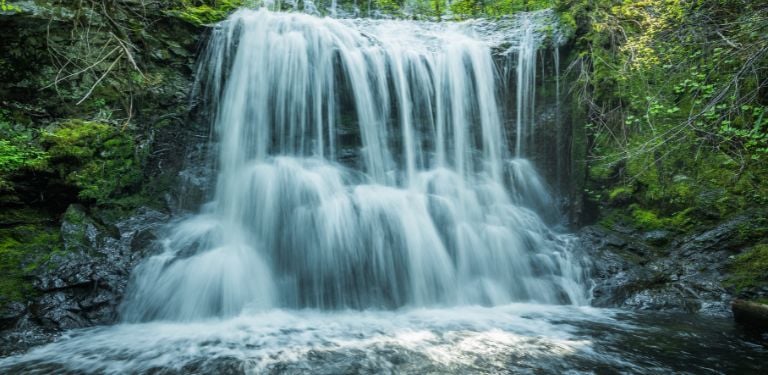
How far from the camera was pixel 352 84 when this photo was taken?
808 cm

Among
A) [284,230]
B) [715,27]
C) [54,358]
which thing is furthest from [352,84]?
[54,358]

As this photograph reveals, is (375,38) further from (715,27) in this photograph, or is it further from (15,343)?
(15,343)

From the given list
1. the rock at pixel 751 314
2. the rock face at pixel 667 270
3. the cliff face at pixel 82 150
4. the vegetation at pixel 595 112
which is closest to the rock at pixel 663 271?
the rock face at pixel 667 270

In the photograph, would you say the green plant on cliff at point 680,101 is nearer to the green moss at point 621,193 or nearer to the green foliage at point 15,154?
the green moss at point 621,193

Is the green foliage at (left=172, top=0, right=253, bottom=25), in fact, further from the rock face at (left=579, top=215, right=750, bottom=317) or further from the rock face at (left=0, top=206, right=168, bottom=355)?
the rock face at (left=579, top=215, right=750, bottom=317)

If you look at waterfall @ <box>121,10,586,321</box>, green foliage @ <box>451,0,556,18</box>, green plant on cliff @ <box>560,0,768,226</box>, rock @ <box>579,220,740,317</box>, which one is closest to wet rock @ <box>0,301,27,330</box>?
waterfall @ <box>121,10,586,321</box>

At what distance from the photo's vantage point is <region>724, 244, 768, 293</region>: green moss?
4.66 meters

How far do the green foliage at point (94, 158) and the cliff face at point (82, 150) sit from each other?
14 mm

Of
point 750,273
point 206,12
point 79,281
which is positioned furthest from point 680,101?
point 79,281

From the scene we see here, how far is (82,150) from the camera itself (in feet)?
19.0

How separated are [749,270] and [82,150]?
8765 mm

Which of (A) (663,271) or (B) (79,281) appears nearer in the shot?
(B) (79,281)

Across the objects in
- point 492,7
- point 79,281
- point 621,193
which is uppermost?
point 492,7

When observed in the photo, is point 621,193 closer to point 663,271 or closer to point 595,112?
point 663,271
